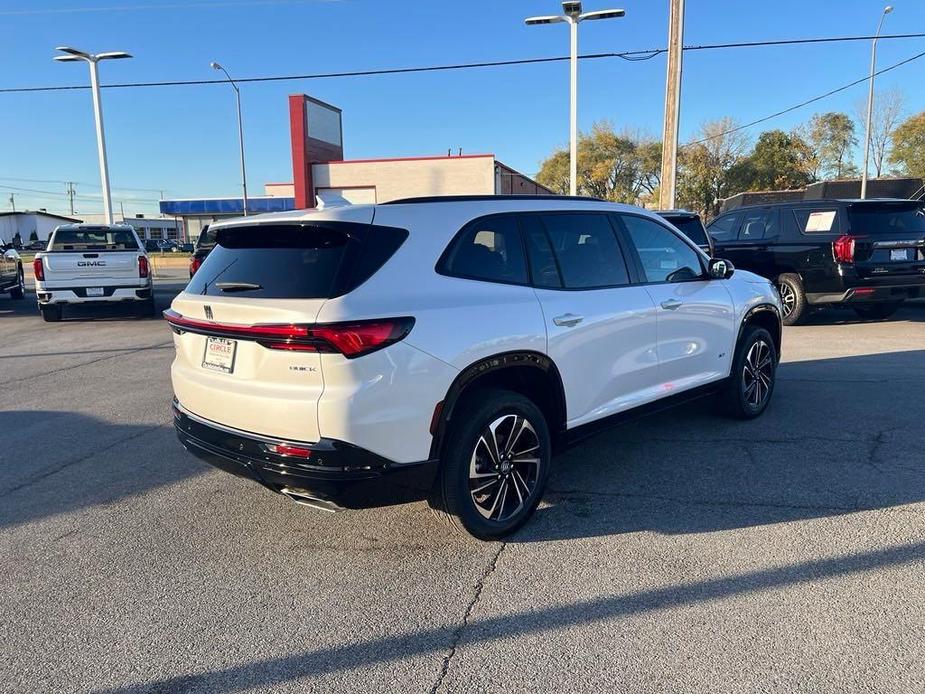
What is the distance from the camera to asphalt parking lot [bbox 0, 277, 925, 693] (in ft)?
8.58

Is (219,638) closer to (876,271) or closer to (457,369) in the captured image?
(457,369)

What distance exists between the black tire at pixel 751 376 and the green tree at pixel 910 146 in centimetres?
4748

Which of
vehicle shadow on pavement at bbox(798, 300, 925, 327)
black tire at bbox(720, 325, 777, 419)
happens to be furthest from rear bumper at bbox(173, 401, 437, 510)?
vehicle shadow on pavement at bbox(798, 300, 925, 327)

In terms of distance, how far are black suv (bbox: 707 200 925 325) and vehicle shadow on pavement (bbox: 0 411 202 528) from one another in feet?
31.3

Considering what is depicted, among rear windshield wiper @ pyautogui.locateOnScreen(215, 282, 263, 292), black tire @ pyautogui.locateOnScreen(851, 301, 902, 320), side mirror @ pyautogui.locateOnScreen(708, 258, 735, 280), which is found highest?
rear windshield wiper @ pyautogui.locateOnScreen(215, 282, 263, 292)

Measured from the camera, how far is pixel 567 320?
3.83m

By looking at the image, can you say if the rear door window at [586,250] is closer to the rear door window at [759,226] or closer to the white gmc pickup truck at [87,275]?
the rear door window at [759,226]

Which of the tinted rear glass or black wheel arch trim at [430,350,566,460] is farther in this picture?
the tinted rear glass

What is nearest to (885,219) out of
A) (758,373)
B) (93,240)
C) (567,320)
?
(758,373)

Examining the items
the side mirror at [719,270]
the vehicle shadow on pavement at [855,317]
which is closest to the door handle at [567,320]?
the side mirror at [719,270]

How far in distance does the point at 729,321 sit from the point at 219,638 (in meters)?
4.28

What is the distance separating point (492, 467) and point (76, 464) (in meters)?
3.34

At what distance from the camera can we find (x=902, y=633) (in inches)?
108

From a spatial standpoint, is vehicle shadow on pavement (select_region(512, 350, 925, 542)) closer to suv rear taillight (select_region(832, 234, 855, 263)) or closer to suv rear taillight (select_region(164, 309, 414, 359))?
suv rear taillight (select_region(164, 309, 414, 359))
